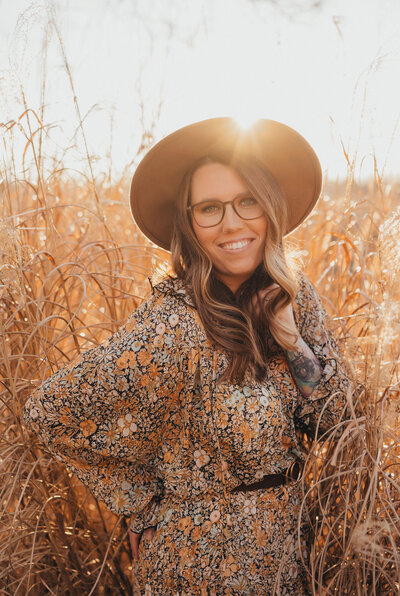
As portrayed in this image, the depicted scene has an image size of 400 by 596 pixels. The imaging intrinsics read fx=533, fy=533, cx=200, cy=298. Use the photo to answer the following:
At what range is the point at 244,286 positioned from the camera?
1.67 m

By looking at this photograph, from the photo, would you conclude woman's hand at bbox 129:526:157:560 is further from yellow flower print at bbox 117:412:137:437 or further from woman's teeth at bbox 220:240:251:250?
woman's teeth at bbox 220:240:251:250

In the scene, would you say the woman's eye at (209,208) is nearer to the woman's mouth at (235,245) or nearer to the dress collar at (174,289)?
the woman's mouth at (235,245)

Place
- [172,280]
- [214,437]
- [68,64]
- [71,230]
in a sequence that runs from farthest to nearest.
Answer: [71,230] < [68,64] < [172,280] < [214,437]

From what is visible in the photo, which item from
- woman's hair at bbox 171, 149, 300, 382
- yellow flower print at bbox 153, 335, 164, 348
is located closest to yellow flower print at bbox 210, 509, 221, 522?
woman's hair at bbox 171, 149, 300, 382

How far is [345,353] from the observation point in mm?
1762

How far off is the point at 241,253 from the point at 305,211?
38 cm

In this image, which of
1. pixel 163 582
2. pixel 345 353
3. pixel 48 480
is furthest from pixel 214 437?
pixel 48 480

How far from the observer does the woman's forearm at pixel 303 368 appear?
5.12ft

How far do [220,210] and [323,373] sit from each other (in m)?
0.57

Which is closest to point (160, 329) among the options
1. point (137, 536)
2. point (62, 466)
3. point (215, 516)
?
point (215, 516)

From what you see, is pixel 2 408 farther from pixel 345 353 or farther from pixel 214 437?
pixel 345 353

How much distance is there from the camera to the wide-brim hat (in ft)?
4.99

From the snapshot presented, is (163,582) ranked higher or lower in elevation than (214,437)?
lower

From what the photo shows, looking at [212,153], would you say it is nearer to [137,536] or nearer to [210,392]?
[210,392]
